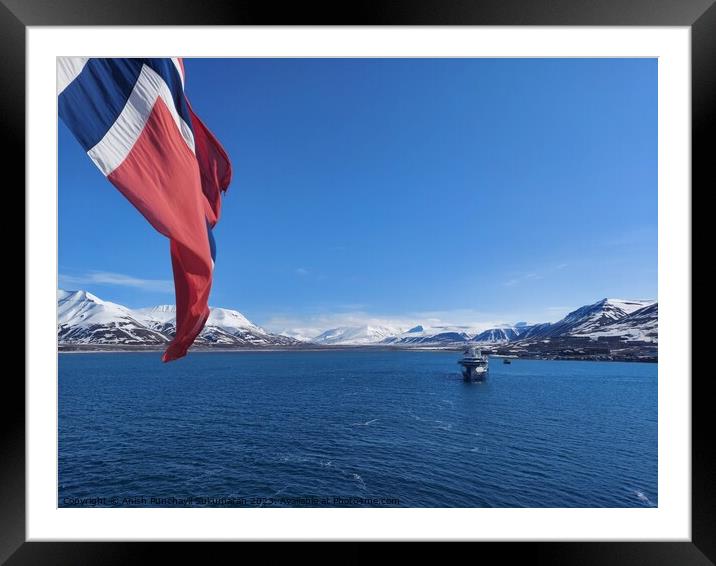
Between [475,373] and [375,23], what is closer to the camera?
[375,23]

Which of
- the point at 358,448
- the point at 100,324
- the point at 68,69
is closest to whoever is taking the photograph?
the point at 68,69

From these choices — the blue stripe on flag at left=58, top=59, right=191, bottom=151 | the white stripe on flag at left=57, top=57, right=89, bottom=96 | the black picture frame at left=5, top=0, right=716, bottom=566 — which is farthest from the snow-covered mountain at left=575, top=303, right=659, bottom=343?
the white stripe on flag at left=57, top=57, right=89, bottom=96

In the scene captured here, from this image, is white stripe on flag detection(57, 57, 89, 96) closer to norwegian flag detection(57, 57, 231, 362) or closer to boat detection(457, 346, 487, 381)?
norwegian flag detection(57, 57, 231, 362)

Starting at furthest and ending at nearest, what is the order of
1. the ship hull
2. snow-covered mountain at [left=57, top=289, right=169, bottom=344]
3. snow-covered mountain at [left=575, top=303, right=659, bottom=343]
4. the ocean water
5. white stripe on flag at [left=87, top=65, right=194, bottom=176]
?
snow-covered mountain at [left=57, top=289, right=169, bottom=344] < snow-covered mountain at [left=575, top=303, right=659, bottom=343] < the ship hull < the ocean water < white stripe on flag at [left=87, top=65, right=194, bottom=176]

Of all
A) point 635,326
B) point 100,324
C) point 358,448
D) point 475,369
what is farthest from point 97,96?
point 100,324

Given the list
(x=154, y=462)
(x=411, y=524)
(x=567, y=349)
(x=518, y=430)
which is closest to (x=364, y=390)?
(x=518, y=430)

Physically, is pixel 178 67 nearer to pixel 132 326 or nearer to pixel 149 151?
pixel 149 151

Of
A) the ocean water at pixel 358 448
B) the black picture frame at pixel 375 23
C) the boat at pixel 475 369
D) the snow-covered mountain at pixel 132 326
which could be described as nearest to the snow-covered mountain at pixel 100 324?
the snow-covered mountain at pixel 132 326

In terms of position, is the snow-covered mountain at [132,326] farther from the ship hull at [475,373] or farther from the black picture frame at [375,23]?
the black picture frame at [375,23]
